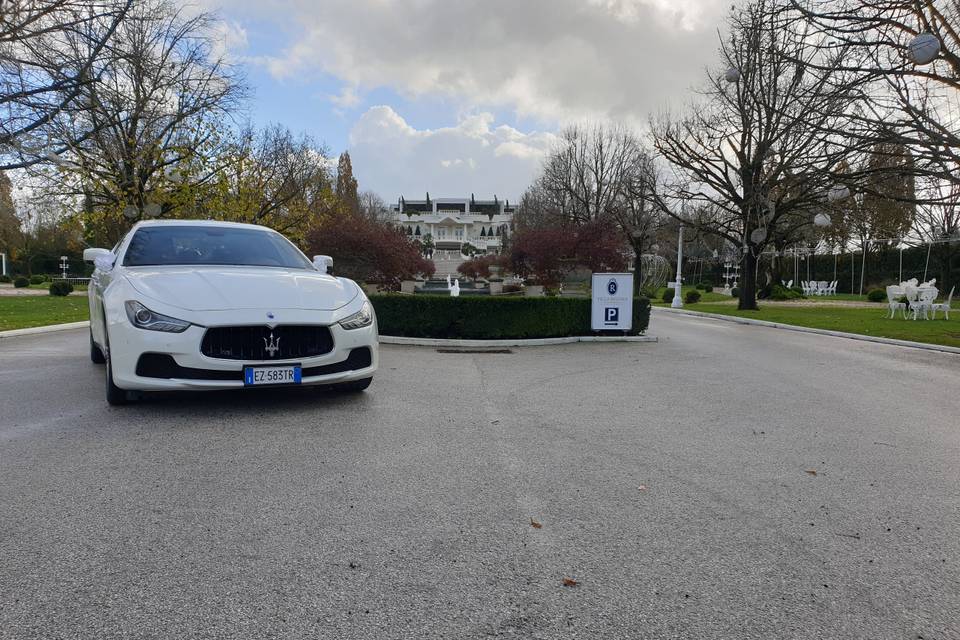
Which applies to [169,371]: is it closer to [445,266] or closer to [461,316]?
[461,316]

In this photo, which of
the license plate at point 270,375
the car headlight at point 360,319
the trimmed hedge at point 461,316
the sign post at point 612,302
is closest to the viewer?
the license plate at point 270,375

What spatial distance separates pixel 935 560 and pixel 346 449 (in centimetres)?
328

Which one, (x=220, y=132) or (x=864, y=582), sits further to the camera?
(x=220, y=132)

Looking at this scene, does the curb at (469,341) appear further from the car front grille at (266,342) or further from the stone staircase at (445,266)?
the stone staircase at (445,266)

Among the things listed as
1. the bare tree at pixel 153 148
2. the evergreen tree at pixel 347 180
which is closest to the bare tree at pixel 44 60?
the bare tree at pixel 153 148

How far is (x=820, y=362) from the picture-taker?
→ 31.3 feet

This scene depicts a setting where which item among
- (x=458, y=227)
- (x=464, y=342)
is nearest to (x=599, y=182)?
(x=464, y=342)

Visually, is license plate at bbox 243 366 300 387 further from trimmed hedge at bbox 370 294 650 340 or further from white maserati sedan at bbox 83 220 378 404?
trimmed hedge at bbox 370 294 650 340

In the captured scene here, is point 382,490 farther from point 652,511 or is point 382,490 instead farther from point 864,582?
point 864,582

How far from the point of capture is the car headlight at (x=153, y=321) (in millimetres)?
4551

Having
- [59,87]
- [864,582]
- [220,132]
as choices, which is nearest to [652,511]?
[864,582]

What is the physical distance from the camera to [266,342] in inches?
187

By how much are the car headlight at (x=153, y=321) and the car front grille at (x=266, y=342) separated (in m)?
0.22

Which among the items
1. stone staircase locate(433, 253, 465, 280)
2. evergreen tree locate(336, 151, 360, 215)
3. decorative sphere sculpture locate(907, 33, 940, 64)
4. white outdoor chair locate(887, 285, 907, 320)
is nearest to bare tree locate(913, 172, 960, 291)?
white outdoor chair locate(887, 285, 907, 320)
